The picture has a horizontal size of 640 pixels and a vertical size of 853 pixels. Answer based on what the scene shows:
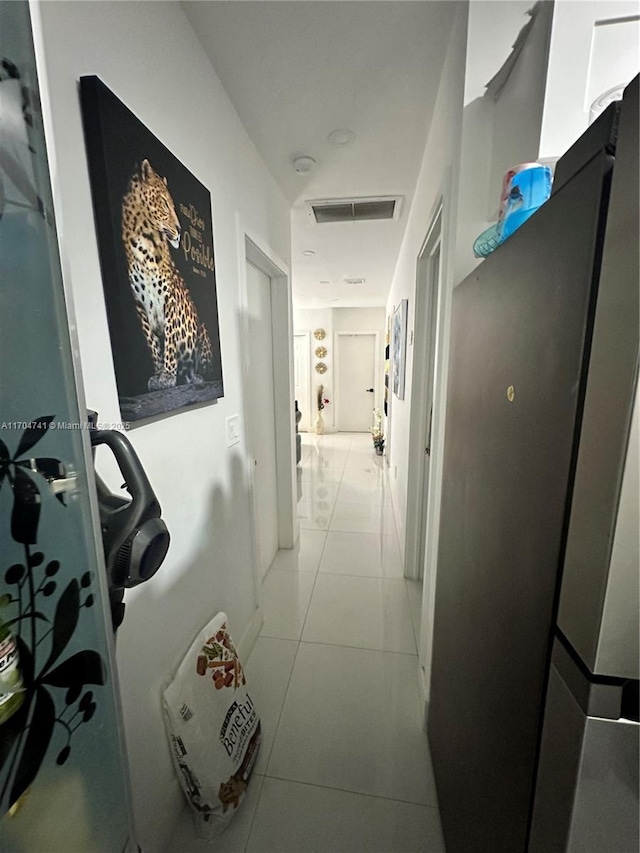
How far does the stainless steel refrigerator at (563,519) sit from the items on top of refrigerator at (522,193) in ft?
0.68

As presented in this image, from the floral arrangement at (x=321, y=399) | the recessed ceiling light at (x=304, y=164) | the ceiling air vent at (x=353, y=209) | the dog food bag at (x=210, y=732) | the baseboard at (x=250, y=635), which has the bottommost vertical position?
the baseboard at (x=250, y=635)

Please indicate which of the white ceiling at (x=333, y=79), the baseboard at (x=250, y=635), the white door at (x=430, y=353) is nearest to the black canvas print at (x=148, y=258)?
the white ceiling at (x=333, y=79)

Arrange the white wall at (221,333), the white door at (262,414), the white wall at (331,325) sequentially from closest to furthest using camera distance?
1. the white wall at (221,333)
2. the white door at (262,414)
3. the white wall at (331,325)

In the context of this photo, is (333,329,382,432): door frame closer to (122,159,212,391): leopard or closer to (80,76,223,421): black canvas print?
(80,76,223,421): black canvas print

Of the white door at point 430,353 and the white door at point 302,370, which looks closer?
the white door at point 430,353

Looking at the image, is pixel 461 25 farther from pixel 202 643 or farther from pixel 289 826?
pixel 289 826

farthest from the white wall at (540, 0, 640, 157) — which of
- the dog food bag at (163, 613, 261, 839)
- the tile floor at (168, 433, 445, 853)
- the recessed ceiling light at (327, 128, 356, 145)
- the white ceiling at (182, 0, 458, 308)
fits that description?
the tile floor at (168, 433, 445, 853)

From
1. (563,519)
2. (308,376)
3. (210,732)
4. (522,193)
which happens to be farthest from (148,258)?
(308,376)

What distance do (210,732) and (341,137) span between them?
8.41 feet

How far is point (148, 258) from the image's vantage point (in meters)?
0.92

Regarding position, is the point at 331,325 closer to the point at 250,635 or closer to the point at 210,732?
the point at 250,635

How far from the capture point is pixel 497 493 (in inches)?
26.2

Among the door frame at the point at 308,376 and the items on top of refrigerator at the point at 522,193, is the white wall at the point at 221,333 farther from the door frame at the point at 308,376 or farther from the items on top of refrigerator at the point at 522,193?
the door frame at the point at 308,376

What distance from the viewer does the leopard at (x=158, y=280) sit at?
868mm
